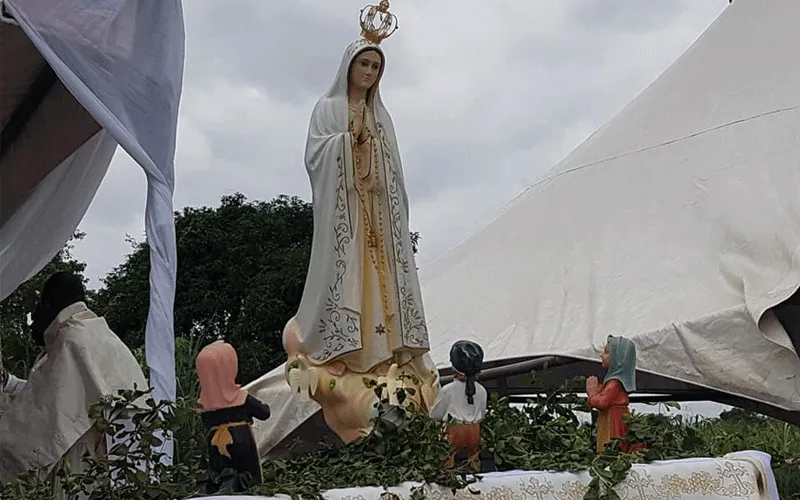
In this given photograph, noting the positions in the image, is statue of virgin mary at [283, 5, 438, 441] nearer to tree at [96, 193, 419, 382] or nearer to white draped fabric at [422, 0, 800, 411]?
white draped fabric at [422, 0, 800, 411]

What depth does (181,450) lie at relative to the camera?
411cm

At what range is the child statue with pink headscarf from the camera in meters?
2.57

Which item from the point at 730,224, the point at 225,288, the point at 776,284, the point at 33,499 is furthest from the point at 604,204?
the point at 225,288

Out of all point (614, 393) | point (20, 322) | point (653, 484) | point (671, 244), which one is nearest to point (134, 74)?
point (614, 393)

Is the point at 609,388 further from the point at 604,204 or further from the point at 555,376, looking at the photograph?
the point at 555,376

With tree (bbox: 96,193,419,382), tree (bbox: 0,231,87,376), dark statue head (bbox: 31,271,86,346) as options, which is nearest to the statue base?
dark statue head (bbox: 31,271,86,346)

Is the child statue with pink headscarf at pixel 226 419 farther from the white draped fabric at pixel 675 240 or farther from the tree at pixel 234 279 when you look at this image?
the tree at pixel 234 279

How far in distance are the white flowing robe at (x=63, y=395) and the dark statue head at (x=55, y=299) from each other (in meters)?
0.03

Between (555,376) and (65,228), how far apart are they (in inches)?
159

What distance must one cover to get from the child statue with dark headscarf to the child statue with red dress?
1.22ft

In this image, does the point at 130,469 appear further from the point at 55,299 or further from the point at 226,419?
the point at 55,299

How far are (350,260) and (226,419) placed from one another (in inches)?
45.9

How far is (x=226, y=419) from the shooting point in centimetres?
259

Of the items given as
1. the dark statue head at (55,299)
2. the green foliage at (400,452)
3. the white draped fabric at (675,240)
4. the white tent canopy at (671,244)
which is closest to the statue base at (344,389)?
the green foliage at (400,452)
